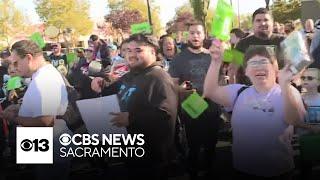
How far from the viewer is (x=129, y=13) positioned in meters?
2.54

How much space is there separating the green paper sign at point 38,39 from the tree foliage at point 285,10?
3.90 feet

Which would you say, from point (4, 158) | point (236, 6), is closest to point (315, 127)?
point (236, 6)

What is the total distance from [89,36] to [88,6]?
0.15 meters

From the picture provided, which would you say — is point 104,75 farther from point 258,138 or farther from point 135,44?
point 258,138

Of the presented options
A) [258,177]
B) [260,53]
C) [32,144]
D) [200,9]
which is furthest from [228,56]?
[32,144]

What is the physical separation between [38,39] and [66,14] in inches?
7.6

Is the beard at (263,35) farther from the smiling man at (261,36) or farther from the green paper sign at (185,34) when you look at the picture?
the green paper sign at (185,34)

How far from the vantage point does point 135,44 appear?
253 centimetres

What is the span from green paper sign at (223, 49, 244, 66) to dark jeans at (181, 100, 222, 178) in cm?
24

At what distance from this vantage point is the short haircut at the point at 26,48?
2514 mm

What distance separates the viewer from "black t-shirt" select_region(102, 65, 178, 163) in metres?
2.51

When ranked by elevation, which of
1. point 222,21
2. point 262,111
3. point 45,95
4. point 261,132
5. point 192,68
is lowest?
point 261,132

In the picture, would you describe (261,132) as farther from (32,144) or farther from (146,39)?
(32,144)

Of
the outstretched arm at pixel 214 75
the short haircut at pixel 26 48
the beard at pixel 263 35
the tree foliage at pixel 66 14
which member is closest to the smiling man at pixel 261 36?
the beard at pixel 263 35
